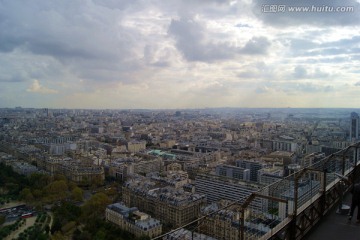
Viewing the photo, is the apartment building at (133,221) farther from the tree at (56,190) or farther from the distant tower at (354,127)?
the distant tower at (354,127)

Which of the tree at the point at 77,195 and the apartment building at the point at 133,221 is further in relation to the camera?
the tree at the point at 77,195

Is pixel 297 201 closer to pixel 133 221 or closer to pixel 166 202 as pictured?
pixel 133 221

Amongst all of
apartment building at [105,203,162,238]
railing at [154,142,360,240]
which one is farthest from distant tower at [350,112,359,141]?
railing at [154,142,360,240]

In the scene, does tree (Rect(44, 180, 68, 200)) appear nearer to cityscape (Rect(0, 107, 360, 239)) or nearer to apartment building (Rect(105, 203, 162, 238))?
cityscape (Rect(0, 107, 360, 239))

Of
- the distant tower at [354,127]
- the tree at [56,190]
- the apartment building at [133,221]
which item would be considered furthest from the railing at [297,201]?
the tree at [56,190]

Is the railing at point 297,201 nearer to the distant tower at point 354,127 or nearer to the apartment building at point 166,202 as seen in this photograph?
the apartment building at point 166,202

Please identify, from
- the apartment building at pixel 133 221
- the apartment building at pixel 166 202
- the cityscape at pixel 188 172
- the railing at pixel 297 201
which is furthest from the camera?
the apartment building at pixel 166 202

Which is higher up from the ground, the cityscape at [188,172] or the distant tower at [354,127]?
the distant tower at [354,127]

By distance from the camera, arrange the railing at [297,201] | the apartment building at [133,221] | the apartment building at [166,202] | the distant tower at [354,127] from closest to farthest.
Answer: the railing at [297,201], the apartment building at [133,221], the apartment building at [166,202], the distant tower at [354,127]

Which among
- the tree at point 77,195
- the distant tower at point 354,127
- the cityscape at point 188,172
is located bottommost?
the tree at point 77,195

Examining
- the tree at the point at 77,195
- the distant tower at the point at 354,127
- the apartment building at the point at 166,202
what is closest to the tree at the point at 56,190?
the tree at the point at 77,195
